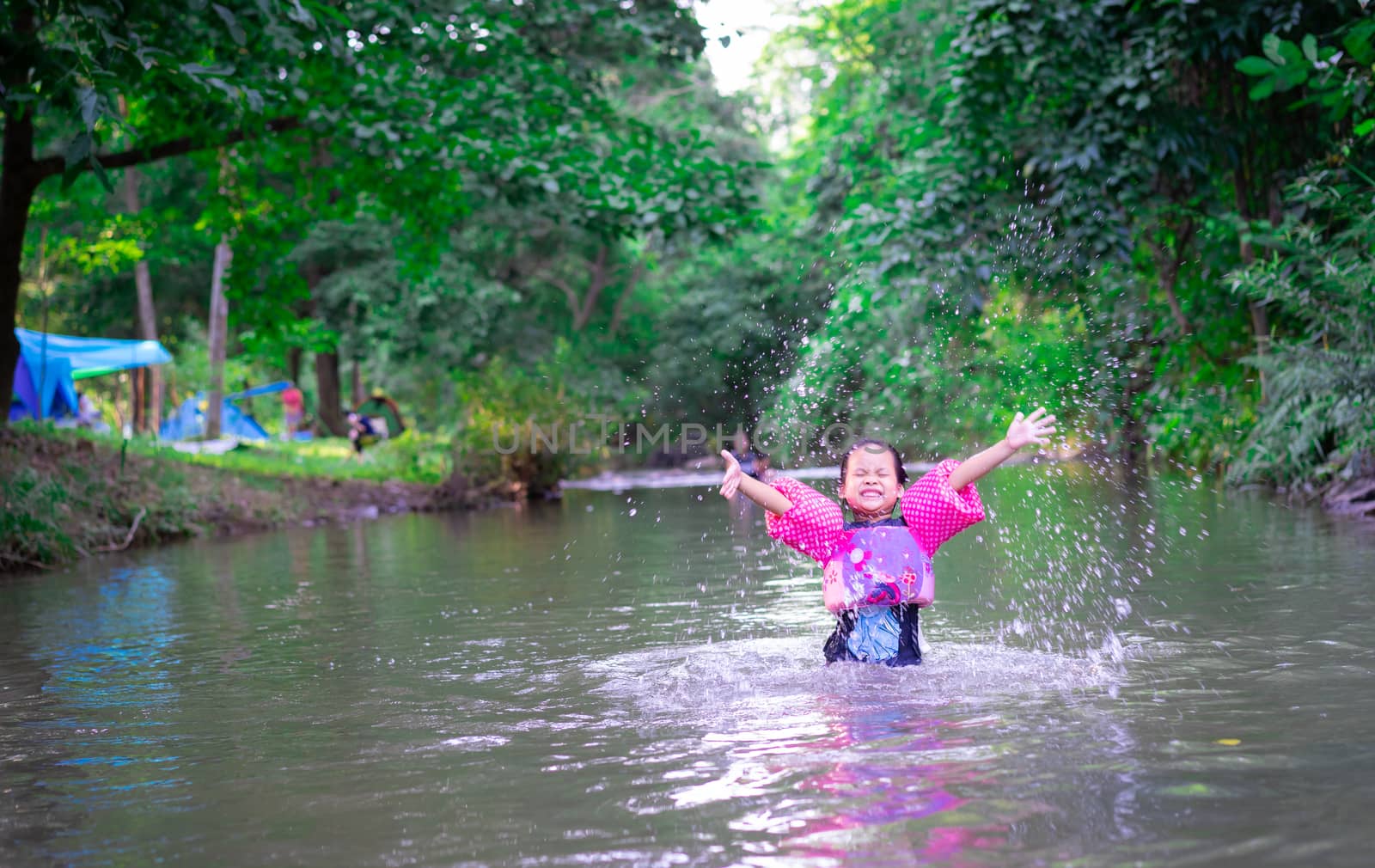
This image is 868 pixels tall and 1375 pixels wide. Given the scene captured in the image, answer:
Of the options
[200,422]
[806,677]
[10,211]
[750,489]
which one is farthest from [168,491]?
[200,422]

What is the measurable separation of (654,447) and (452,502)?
20.5 meters

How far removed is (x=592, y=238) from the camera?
3988cm

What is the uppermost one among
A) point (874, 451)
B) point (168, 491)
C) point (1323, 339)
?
point (1323, 339)

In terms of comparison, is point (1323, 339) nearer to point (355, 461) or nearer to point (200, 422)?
point (355, 461)

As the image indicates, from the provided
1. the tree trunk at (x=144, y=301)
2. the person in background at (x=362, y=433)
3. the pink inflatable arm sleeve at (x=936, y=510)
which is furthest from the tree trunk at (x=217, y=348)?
the pink inflatable arm sleeve at (x=936, y=510)

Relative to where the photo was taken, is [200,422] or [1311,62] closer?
[1311,62]

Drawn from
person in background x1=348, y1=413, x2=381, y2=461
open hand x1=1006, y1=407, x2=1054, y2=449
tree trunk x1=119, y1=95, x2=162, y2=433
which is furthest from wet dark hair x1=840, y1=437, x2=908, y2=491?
person in background x1=348, y1=413, x2=381, y2=461

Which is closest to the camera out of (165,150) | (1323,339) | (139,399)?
(1323,339)

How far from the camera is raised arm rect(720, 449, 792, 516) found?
21.0 feet

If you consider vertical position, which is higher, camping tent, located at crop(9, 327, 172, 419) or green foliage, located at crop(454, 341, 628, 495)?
camping tent, located at crop(9, 327, 172, 419)

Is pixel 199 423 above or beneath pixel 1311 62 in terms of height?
beneath

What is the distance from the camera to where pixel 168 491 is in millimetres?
17984

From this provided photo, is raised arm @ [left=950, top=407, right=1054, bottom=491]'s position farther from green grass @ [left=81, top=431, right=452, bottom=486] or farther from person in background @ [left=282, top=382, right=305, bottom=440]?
person in background @ [left=282, top=382, right=305, bottom=440]

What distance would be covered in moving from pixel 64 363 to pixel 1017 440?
27449 mm
